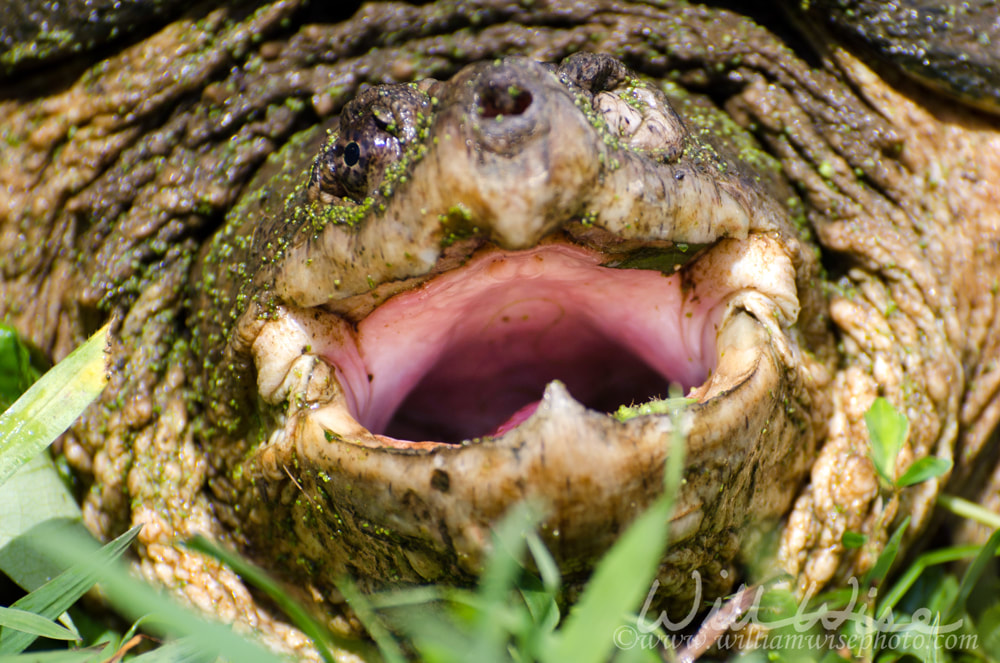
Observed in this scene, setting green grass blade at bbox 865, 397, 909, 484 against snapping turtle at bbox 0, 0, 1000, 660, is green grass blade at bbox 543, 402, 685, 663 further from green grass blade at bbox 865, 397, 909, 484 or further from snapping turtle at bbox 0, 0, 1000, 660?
green grass blade at bbox 865, 397, 909, 484

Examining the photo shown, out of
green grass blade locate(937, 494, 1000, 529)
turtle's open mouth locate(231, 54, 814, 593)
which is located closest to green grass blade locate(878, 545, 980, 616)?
green grass blade locate(937, 494, 1000, 529)

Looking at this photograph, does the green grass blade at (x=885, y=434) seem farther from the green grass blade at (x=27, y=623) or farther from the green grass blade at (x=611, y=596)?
the green grass blade at (x=27, y=623)

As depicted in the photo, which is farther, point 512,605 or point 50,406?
point 50,406

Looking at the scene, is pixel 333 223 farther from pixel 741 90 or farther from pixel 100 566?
pixel 741 90

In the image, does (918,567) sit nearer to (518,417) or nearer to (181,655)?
(518,417)

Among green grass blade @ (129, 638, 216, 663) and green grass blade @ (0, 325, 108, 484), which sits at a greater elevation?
green grass blade @ (0, 325, 108, 484)

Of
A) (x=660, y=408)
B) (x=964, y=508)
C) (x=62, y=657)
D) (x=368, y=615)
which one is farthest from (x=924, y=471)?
(x=62, y=657)
